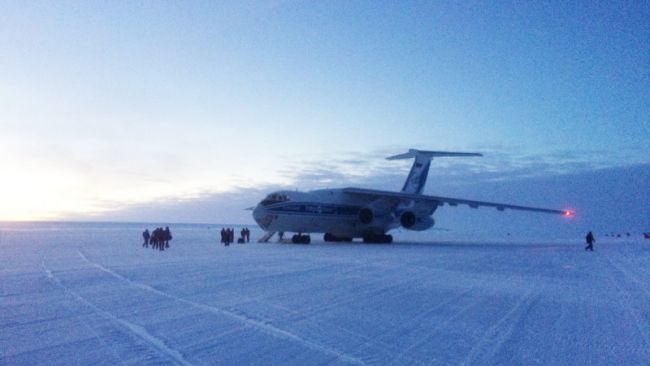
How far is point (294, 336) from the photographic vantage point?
4582 millimetres

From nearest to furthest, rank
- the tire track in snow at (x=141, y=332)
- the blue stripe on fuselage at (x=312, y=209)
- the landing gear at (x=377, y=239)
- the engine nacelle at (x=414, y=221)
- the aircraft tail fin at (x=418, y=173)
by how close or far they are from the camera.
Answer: the tire track in snow at (x=141, y=332) < the blue stripe on fuselage at (x=312, y=209) < the engine nacelle at (x=414, y=221) < the landing gear at (x=377, y=239) < the aircraft tail fin at (x=418, y=173)

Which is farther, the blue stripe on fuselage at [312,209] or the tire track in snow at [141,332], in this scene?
the blue stripe on fuselage at [312,209]

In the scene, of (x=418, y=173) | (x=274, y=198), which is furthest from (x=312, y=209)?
(x=418, y=173)

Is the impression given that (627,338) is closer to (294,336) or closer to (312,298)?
(294,336)

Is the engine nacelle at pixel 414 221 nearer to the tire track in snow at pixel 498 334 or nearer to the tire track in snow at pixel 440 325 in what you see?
the tire track in snow at pixel 440 325

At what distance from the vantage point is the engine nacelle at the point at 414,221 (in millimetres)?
24562

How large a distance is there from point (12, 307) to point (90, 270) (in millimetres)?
4202

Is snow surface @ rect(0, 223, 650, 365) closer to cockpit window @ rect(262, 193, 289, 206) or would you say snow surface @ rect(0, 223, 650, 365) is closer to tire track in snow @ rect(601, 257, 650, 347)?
tire track in snow @ rect(601, 257, 650, 347)

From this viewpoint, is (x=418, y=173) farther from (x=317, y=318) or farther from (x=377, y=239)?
(x=317, y=318)

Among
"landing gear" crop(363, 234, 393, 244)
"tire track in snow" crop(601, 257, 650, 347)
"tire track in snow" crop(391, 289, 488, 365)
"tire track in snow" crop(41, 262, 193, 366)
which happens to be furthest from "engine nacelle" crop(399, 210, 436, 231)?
"tire track in snow" crop(41, 262, 193, 366)

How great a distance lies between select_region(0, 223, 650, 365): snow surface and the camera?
13.2 feet

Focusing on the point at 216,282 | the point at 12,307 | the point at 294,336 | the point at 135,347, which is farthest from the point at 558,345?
the point at 12,307

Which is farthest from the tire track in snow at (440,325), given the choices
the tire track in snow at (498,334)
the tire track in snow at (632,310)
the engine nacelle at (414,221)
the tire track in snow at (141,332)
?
the engine nacelle at (414,221)

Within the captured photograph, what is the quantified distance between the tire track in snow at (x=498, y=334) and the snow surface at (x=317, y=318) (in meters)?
0.02
